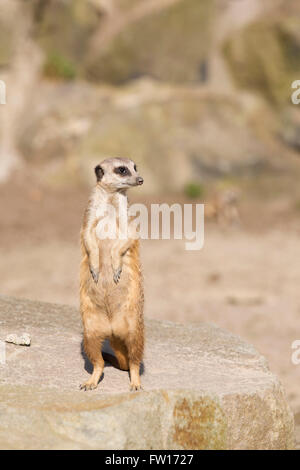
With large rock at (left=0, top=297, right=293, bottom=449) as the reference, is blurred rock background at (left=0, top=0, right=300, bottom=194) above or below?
above

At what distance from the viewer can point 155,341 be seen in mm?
4914

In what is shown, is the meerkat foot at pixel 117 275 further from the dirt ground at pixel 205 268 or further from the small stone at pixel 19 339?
the dirt ground at pixel 205 268

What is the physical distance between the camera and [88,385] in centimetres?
385

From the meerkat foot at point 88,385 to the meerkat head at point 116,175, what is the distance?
1.11 metres

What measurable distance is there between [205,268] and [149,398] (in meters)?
7.12

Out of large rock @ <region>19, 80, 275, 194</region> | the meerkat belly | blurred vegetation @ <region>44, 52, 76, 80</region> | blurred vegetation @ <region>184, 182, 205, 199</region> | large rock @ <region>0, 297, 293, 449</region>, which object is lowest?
large rock @ <region>0, 297, 293, 449</region>

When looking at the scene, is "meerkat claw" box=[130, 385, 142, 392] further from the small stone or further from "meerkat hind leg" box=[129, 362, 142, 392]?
the small stone

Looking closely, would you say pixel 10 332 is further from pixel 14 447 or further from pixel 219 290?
pixel 219 290

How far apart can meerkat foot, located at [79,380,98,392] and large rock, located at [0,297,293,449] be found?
0.04m

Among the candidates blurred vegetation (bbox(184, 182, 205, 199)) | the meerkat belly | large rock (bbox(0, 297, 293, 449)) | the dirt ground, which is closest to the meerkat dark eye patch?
the meerkat belly

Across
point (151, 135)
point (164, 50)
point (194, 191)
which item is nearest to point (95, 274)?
point (194, 191)

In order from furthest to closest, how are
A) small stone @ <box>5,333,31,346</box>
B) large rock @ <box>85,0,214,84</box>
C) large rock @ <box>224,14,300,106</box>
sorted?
large rock @ <box>85,0,214,84</box> → large rock @ <box>224,14,300,106</box> → small stone @ <box>5,333,31,346</box>

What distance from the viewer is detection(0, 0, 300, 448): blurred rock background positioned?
976cm

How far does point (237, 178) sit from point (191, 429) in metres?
12.1
